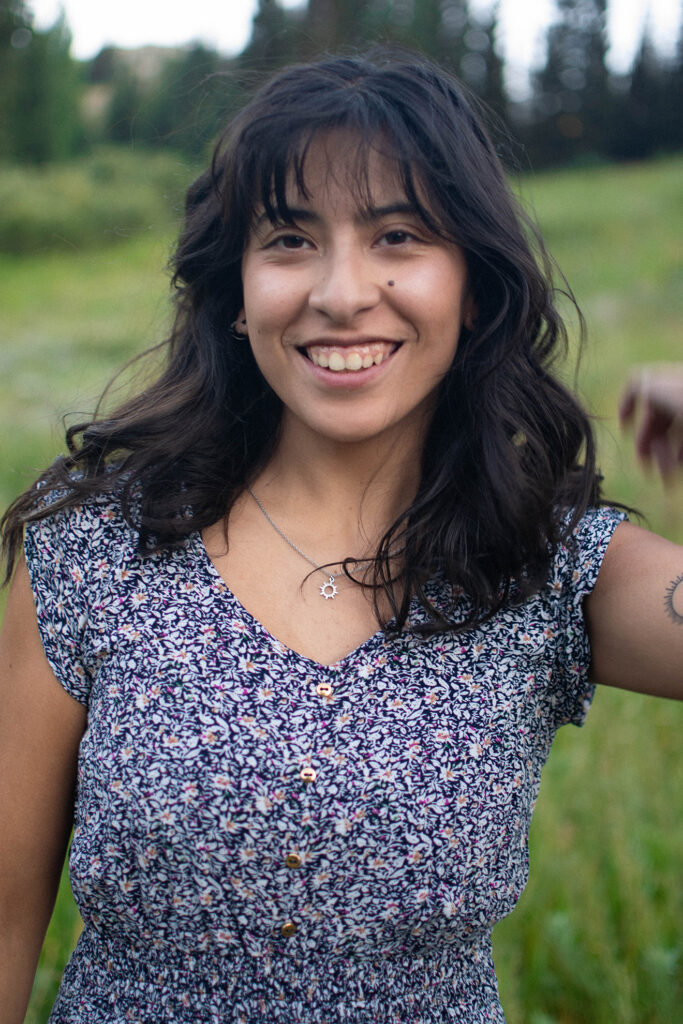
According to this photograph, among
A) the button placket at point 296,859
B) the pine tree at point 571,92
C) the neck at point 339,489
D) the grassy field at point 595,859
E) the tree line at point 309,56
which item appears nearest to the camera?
the button placket at point 296,859

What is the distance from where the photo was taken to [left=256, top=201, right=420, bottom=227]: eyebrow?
54.1 inches

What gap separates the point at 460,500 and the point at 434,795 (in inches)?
18.9

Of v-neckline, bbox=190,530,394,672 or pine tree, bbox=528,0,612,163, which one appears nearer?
v-neckline, bbox=190,530,394,672

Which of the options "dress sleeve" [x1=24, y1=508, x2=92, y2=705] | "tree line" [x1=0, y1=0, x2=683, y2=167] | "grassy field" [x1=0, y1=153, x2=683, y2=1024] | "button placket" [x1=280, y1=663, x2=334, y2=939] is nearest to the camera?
"button placket" [x1=280, y1=663, x2=334, y2=939]

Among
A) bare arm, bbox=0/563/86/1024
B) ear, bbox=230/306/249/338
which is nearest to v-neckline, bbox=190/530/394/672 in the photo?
bare arm, bbox=0/563/86/1024

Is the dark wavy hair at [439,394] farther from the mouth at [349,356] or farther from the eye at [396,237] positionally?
the mouth at [349,356]

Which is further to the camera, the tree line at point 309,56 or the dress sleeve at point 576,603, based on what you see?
the tree line at point 309,56

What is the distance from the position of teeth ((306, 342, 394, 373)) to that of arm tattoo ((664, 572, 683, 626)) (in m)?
0.54

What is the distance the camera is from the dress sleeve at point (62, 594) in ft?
4.61

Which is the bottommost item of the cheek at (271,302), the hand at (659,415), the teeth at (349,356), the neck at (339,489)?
the neck at (339,489)

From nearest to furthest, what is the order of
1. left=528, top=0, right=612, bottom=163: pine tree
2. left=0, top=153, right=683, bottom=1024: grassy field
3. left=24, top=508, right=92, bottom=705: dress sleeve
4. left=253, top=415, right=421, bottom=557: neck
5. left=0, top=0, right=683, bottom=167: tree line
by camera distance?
left=24, top=508, right=92, bottom=705: dress sleeve, left=253, top=415, right=421, bottom=557: neck, left=0, top=0, right=683, bottom=167: tree line, left=0, top=153, right=683, bottom=1024: grassy field, left=528, top=0, right=612, bottom=163: pine tree

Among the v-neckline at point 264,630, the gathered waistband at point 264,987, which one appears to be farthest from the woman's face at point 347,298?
the gathered waistband at point 264,987

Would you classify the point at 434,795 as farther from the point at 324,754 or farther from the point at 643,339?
the point at 643,339

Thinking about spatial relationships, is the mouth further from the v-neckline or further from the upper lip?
the v-neckline
